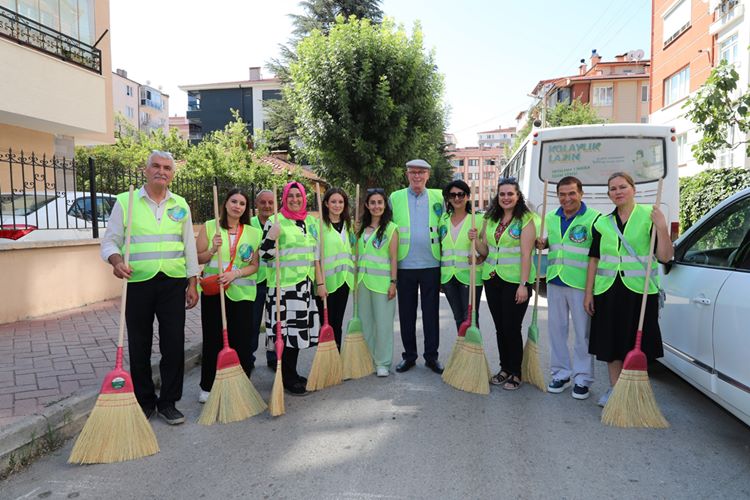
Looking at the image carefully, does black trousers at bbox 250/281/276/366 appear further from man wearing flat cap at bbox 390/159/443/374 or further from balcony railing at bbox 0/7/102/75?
balcony railing at bbox 0/7/102/75

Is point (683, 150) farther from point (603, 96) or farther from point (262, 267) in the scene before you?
point (603, 96)

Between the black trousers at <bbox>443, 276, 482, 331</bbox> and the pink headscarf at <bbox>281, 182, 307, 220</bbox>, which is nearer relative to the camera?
the pink headscarf at <bbox>281, 182, 307, 220</bbox>

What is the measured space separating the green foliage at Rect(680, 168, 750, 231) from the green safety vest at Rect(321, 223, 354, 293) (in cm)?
919

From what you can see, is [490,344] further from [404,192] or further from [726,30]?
[726,30]

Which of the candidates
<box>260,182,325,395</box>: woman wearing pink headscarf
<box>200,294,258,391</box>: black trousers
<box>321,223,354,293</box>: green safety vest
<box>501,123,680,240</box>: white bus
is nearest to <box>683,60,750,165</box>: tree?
<box>501,123,680,240</box>: white bus

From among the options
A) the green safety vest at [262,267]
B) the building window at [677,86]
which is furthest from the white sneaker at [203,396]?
the building window at [677,86]

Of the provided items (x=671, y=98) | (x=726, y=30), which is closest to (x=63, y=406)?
(x=726, y=30)

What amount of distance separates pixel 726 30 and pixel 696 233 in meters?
17.3

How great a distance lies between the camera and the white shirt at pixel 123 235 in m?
3.71

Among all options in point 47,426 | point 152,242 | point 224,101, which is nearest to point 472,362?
point 152,242

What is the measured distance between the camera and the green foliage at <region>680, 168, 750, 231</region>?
11273 millimetres

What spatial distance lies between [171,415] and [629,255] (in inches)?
137

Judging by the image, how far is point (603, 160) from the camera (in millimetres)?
9422

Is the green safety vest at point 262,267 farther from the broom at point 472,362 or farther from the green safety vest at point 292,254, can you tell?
the broom at point 472,362
